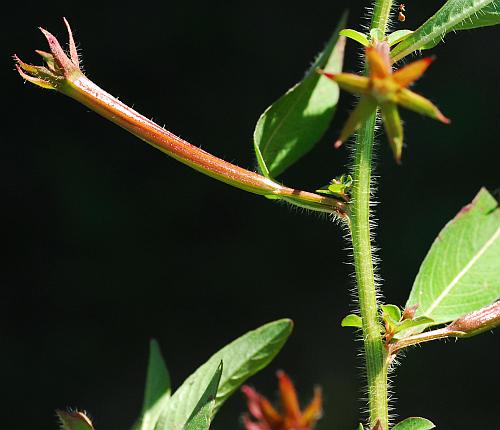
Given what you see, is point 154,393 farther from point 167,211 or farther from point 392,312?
point 167,211

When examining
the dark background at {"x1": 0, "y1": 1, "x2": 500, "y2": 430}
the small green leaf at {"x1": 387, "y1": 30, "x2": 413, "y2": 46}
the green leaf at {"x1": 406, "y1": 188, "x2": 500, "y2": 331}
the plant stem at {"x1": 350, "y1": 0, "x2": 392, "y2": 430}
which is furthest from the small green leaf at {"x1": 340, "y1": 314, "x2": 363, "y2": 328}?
the dark background at {"x1": 0, "y1": 1, "x2": 500, "y2": 430}

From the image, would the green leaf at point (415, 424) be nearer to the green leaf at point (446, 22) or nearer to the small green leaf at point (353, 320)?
the small green leaf at point (353, 320)

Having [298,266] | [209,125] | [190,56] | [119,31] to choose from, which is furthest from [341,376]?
[119,31]

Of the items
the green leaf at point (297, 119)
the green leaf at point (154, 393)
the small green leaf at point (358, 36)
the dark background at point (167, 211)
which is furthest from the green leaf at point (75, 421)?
the dark background at point (167, 211)

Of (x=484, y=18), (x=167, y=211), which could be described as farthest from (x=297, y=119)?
(x=167, y=211)

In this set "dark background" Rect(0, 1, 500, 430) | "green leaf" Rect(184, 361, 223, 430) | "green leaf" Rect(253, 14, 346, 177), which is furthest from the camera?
"dark background" Rect(0, 1, 500, 430)

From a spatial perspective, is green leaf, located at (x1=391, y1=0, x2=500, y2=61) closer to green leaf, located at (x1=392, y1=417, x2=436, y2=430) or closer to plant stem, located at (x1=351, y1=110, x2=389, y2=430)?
plant stem, located at (x1=351, y1=110, x2=389, y2=430)
